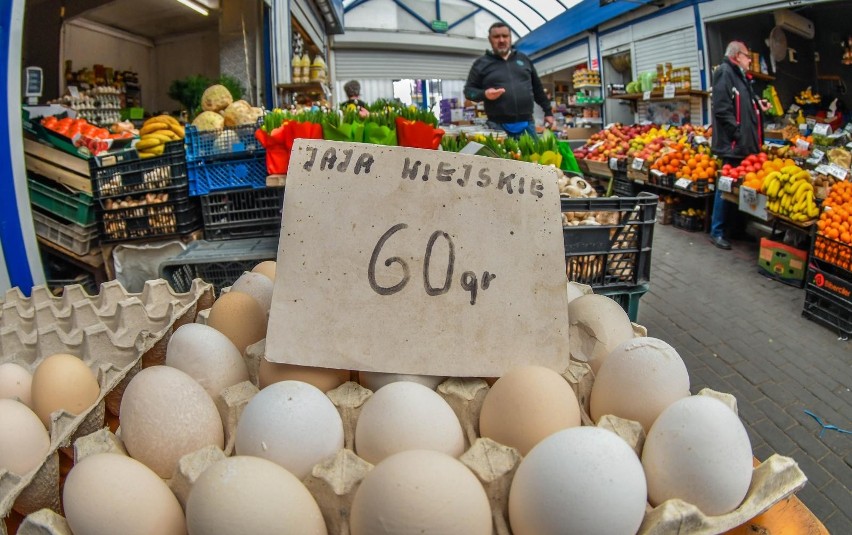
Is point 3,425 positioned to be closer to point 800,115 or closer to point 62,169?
point 62,169

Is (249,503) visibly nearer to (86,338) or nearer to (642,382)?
(642,382)

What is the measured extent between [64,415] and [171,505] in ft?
1.58

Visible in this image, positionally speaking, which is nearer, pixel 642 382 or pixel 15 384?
pixel 642 382

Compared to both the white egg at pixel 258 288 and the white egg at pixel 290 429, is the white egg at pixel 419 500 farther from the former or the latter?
the white egg at pixel 258 288

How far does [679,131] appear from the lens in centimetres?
894

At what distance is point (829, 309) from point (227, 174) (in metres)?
4.39

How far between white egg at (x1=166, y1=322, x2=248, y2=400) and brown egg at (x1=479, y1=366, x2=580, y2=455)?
0.62 metres

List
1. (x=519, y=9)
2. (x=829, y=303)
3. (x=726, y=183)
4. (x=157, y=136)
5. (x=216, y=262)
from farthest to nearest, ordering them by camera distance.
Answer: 1. (x=519, y=9)
2. (x=726, y=183)
3. (x=157, y=136)
4. (x=829, y=303)
5. (x=216, y=262)

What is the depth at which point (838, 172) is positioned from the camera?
4.62m

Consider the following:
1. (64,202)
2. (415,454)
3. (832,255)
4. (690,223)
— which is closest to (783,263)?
(832,255)

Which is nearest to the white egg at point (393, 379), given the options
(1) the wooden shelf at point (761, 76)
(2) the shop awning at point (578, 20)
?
(1) the wooden shelf at point (761, 76)

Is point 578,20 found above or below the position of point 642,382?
above

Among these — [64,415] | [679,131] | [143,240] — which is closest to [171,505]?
[64,415]

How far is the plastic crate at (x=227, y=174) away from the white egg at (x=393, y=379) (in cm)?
235
